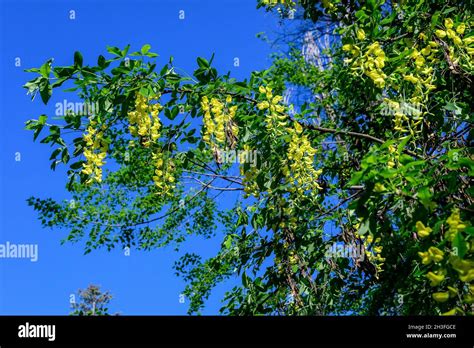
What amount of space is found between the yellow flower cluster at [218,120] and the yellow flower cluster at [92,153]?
1.84ft

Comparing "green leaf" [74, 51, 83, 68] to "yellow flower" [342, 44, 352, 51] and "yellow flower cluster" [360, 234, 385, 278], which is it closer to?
"yellow flower" [342, 44, 352, 51]

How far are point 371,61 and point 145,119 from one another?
1.22 m

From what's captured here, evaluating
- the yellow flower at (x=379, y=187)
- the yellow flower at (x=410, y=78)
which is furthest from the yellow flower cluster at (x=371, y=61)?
the yellow flower at (x=379, y=187)

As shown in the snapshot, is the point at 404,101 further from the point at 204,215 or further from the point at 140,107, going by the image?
the point at 204,215

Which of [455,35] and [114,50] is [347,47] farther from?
[114,50]

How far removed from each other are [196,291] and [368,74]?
16.0 feet

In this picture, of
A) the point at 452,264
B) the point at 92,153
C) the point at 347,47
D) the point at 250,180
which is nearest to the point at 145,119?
the point at 92,153

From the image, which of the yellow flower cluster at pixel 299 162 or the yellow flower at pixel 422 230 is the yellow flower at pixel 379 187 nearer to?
the yellow flower at pixel 422 230

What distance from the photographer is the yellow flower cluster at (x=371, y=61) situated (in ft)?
11.4

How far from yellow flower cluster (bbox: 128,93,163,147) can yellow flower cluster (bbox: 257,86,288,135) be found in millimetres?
566

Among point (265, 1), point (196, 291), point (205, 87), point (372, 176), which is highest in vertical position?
point (265, 1)

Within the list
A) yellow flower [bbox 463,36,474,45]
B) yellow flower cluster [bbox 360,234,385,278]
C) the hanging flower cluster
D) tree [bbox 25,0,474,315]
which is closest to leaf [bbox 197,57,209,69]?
tree [bbox 25,0,474,315]
